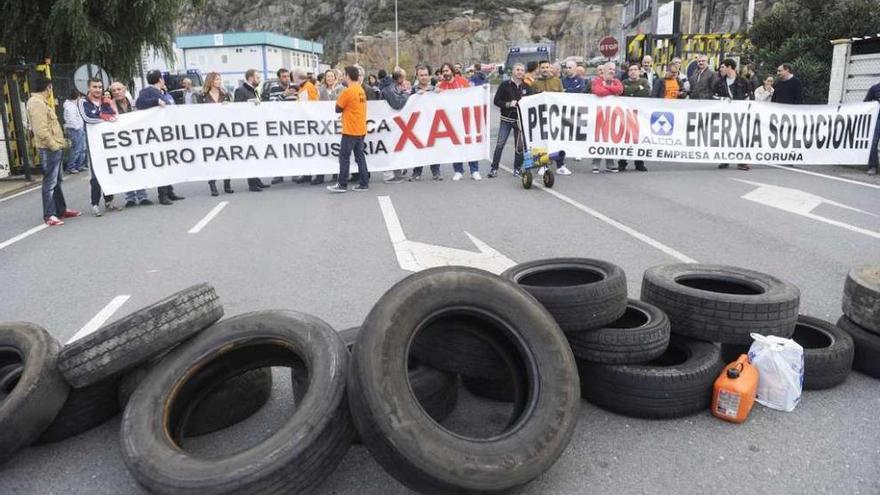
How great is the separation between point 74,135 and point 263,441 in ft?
48.8

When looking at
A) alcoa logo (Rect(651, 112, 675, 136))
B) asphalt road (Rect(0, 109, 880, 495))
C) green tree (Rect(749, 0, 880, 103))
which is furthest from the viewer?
green tree (Rect(749, 0, 880, 103))

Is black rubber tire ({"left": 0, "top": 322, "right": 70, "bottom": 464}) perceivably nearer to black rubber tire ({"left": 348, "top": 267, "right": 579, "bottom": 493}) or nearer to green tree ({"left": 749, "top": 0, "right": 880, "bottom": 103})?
black rubber tire ({"left": 348, "top": 267, "right": 579, "bottom": 493})

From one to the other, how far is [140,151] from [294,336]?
904cm

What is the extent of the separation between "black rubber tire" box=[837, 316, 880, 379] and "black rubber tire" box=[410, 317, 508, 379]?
2.41m

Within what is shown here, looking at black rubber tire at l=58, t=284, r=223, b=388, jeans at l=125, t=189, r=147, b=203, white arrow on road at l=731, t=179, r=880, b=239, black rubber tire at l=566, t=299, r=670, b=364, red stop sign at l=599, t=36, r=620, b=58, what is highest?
red stop sign at l=599, t=36, r=620, b=58

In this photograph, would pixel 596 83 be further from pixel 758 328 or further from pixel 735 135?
pixel 758 328

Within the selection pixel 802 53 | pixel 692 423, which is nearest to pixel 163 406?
pixel 692 423

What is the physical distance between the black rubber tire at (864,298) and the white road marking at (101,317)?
537 centimetres

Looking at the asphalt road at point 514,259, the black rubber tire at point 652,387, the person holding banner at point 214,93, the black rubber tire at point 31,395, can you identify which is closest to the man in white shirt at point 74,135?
the asphalt road at point 514,259

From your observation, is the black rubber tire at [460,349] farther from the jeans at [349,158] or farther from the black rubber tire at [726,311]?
the jeans at [349,158]

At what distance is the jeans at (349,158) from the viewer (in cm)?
1173

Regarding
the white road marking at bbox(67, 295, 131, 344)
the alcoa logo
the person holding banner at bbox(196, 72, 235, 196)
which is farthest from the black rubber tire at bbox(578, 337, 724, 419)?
the alcoa logo

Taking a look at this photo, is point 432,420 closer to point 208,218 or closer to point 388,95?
point 208,218

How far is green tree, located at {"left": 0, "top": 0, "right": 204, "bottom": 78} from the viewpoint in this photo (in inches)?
733
